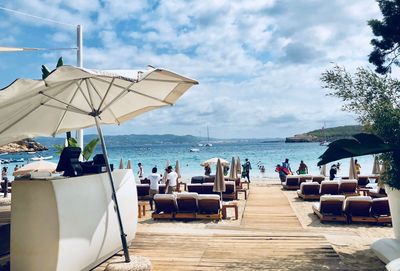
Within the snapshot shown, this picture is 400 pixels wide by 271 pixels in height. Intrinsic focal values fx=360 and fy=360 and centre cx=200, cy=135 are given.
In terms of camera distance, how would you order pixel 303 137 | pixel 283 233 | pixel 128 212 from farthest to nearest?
1. pixel 303 137
2. pixel 283 233
3. pixel 128 212

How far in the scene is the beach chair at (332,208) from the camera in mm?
10227

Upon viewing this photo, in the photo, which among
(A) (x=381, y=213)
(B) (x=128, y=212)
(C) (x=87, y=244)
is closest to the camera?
(C) (x=87, y=244)

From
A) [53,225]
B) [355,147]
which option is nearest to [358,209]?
[355,147]

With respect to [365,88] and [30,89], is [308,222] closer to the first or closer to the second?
[365,88]

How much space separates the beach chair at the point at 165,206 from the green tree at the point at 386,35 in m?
7.15

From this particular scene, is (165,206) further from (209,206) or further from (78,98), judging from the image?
(78,98)

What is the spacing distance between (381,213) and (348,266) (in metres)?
5.75

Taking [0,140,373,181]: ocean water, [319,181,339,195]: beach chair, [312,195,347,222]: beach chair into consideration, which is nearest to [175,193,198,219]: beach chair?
[312,195,347,222]: beach chair

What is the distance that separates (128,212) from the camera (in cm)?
613

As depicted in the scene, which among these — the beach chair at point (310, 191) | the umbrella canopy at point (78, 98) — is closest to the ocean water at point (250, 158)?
the beach chair at point (310, 191)

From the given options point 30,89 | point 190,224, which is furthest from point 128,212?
point 190,224

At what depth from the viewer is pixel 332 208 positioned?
10289 millimetres

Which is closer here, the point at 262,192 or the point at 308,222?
the point at 308,222

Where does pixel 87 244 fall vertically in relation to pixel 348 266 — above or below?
above
